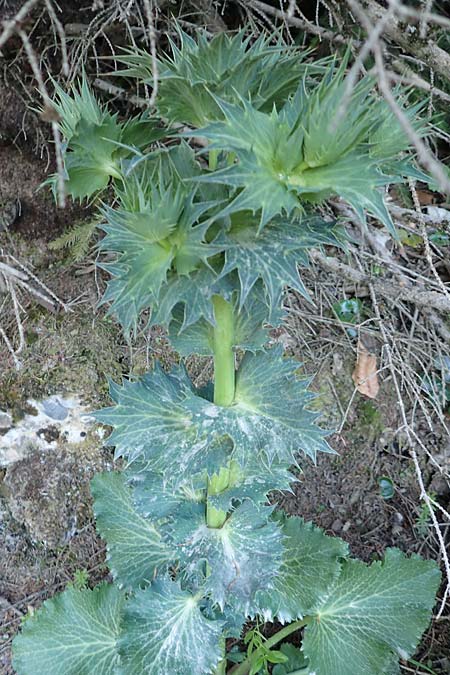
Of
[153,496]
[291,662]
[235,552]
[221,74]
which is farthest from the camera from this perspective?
[291,662]

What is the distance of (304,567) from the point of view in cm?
171

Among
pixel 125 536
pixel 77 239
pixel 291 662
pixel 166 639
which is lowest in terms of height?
pixel 291 662

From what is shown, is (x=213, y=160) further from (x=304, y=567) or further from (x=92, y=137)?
(x=304, y=567)

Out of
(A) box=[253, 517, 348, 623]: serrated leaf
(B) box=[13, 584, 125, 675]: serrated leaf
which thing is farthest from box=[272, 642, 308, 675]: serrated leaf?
(B) box=[13, 584, 125, 675]: serrated leaf

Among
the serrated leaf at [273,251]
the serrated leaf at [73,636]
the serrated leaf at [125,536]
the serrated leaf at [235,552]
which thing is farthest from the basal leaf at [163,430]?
the serrated leaf at [73,636]

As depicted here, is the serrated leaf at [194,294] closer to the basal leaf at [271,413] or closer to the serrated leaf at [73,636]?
the basal leaf at [271,413]

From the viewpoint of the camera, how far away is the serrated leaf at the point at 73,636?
1.80 metres

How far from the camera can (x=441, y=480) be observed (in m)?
2.27

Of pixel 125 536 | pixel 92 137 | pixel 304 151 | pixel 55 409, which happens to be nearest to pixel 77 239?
pixel 55 409

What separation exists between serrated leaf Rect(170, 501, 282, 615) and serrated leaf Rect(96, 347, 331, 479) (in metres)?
0.22

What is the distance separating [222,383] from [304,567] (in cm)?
77

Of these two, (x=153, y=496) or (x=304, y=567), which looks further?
(x=304, y=567)

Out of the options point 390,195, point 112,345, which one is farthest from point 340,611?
point 390,195

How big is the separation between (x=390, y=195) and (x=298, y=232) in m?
1.58
